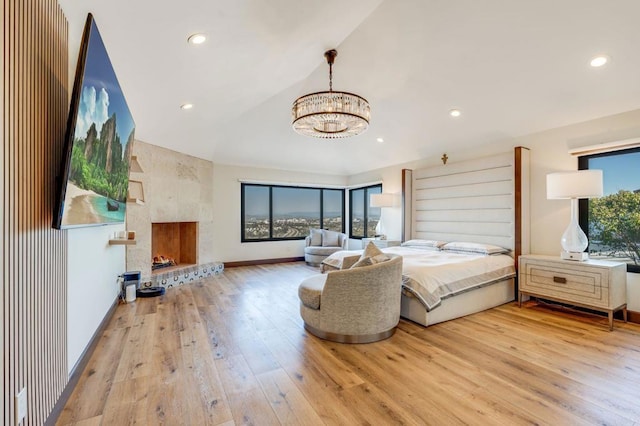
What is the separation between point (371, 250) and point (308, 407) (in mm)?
1732

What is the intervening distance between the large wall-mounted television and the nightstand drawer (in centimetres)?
470

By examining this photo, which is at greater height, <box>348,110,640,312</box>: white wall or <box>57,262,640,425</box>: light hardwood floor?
<box>348,110,640,312</box>: white wall

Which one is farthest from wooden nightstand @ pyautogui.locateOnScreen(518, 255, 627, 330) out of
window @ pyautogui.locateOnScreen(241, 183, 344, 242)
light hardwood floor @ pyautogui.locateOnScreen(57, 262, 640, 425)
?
window @ pyautogui.locateOnScreen(241, 183, 344, 242)

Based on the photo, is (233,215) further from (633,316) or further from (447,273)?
(633,316)

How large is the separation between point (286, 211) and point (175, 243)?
270cm

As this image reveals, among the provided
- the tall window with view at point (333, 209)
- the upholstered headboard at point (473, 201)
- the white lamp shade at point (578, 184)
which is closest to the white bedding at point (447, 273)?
the upholstered headboard at point (473, 201)

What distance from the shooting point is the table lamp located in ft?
10.9

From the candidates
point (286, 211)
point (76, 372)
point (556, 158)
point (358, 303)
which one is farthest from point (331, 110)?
point (286, 211)

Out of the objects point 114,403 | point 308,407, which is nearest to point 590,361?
point 308,407

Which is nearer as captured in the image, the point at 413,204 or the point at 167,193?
the point at 167,193

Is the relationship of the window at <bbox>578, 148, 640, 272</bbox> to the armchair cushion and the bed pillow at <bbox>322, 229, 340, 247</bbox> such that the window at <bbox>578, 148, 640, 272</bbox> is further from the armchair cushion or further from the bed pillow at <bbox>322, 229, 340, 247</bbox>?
the armchair cushion

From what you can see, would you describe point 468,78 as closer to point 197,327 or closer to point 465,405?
point 465,405

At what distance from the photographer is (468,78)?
3.61 meters

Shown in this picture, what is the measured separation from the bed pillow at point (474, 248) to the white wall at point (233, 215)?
13.5 feet
